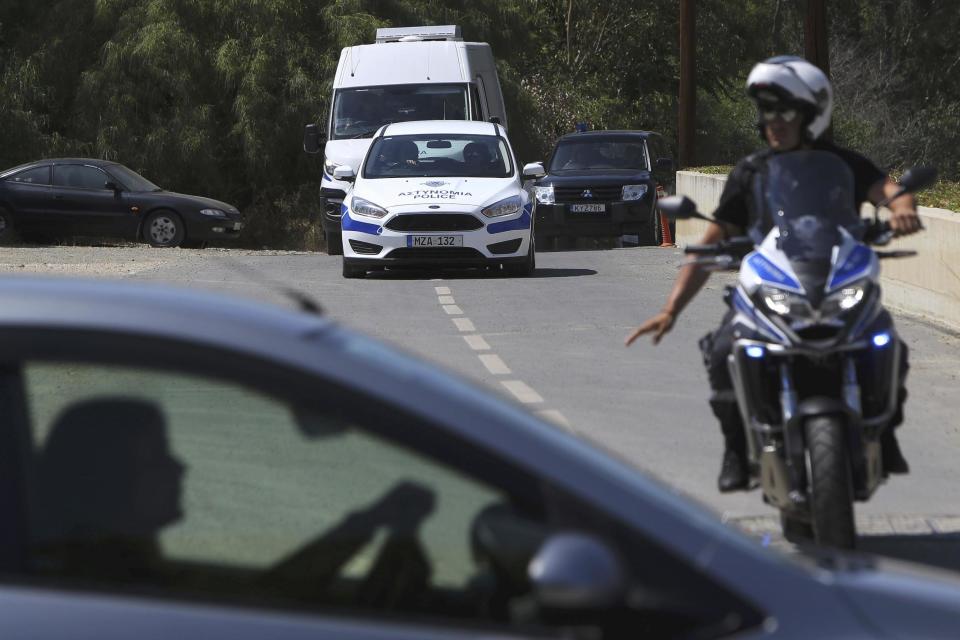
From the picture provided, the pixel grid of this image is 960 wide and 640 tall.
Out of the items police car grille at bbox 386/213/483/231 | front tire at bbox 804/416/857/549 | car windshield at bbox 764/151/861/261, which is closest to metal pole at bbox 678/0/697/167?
police car grille at bbox 386/213/483/231

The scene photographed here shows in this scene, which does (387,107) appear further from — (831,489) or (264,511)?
(264,511)

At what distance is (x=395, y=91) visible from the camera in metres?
26.4

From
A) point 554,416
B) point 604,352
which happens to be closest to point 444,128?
point 604,352

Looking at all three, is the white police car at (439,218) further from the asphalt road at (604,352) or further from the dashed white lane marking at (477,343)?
the dashed white lane marking at (477,343)

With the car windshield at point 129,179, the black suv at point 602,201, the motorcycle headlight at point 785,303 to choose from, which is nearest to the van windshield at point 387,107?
the black suv at point 602,201

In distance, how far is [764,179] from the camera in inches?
252

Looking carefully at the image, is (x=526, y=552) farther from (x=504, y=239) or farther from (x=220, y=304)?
(x=504, y=239)

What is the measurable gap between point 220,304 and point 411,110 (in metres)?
23.2

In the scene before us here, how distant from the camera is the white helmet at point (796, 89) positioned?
6.31 metres

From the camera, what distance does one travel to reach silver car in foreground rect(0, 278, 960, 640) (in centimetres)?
275

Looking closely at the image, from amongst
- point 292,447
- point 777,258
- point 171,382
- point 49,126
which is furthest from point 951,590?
point 49,126

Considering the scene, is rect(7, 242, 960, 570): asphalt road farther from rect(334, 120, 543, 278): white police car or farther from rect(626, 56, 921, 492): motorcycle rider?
rect(626, 56, 921, 492): motorcycle rider

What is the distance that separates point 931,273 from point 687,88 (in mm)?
21154

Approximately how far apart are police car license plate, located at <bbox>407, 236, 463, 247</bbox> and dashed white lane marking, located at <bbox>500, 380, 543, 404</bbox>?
27.9 feet
